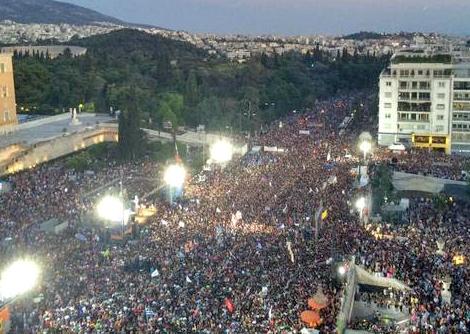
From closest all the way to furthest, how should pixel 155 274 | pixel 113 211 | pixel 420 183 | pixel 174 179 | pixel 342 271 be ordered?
pixel 342 271 < pixel 155 274 < pixel 113 211 < pixel 174 179 < pixel 420 183

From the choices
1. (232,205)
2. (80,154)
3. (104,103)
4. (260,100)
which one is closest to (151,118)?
(104,103)

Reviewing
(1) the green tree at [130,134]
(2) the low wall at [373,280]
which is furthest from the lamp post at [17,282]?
(1) the green tree at [130,134]

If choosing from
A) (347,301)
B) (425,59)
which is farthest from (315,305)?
(425,59)

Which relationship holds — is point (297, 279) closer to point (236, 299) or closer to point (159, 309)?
point (236, 299)

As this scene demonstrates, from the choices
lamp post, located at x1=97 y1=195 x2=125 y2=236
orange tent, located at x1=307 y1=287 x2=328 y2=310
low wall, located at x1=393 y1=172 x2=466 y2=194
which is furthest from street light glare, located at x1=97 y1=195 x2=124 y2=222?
low wall, located at x1=393 y1=172 x2=466 y2=194

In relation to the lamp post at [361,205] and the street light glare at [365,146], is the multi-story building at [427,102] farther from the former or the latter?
the lamp post at [361,205]

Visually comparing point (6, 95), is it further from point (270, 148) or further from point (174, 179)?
point (174, 179)
